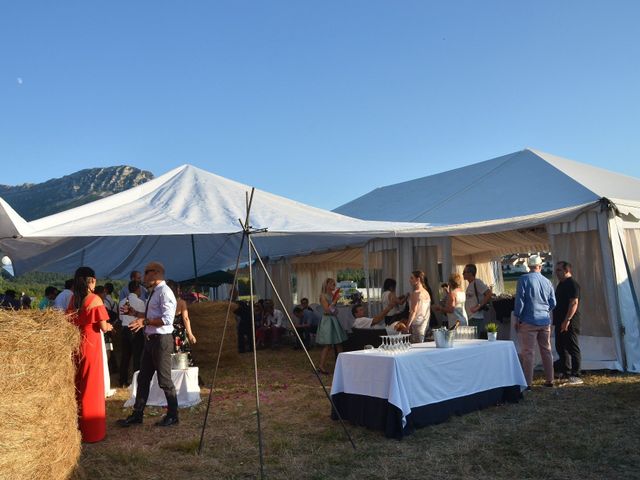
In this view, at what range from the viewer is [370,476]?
10.7 ft

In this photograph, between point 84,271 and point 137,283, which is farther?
point 137,283

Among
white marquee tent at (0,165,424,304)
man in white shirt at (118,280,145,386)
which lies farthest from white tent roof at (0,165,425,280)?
man in white shirt at (118,280,145,386)

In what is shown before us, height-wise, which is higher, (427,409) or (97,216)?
(97,216)

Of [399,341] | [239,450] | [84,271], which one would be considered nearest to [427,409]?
[399,341]

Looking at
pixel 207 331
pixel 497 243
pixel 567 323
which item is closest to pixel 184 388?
pixel 207 331

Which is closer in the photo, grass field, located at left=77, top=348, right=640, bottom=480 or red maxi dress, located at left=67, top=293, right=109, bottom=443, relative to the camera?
grass field, located at left=77, top=348, right=640, bottom=480

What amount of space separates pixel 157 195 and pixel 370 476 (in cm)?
371

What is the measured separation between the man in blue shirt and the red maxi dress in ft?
12.6

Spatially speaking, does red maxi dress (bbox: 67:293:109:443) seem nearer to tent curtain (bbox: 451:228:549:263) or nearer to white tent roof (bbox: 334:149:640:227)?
white tent roof (bbox: 334:149:640:227)

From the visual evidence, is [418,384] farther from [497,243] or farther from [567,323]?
[497,243]

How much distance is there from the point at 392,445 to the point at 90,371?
86.1 inches

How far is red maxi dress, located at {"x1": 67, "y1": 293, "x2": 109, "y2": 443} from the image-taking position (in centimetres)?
392

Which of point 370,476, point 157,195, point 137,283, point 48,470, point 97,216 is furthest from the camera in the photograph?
point 137,283

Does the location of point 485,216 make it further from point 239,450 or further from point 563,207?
point 239,450
